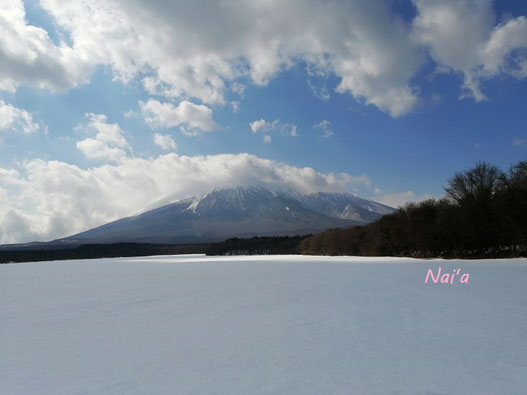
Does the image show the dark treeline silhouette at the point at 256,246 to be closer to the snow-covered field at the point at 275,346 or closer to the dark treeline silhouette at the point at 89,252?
the dark treeline silhouette at the point at 89,252

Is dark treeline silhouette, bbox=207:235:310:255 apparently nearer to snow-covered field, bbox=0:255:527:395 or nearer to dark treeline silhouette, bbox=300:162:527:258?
dark treeline silhouette, bbox=300:162:527:258

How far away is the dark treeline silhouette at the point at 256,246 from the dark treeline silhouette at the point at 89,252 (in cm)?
2937

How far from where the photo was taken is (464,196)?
4144 cm

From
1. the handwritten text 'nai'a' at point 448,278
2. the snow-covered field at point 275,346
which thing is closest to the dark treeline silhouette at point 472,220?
the handwritten text 'nai'a' at point 448,278

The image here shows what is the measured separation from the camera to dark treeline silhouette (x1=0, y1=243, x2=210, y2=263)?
11234cm

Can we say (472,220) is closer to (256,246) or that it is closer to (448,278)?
(448,278)

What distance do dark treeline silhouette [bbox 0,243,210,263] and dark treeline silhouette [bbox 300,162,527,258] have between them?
109 meters

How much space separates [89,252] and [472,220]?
136m

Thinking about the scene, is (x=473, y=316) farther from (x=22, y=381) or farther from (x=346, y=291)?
(x=22, y=381)

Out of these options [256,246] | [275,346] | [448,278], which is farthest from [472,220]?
[256,246]

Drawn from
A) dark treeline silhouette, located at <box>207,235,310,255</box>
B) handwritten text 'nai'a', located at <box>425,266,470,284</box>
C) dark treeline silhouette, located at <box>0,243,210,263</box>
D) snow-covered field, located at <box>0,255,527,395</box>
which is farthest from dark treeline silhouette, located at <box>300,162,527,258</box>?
dark treeline silhouette, located at <box>0,243,210,263</box>

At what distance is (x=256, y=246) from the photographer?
432 feet

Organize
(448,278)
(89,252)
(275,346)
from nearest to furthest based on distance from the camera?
(275,346)
(448,278)
(89,252)

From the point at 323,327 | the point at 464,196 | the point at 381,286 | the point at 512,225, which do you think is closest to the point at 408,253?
the point at 464,196
